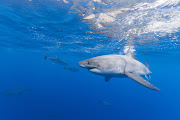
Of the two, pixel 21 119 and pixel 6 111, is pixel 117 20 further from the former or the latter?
pixel 6 111

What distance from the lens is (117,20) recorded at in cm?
1005

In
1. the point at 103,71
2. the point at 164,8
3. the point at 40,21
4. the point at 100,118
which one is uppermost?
the point at 40,21

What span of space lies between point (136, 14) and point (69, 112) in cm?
1733

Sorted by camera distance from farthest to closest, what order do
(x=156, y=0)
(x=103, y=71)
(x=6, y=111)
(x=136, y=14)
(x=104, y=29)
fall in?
(x=6, y=111) → (x=104, y=29) → (x=136, y=14) → (x=156, y=0) → (x=103, y=71)

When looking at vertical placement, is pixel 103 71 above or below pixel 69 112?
above

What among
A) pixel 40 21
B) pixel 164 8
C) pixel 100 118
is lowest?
pixel 100 118

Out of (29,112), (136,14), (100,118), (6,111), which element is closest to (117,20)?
(136,14)

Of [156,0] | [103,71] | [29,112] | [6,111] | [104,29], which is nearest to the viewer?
[103,71]

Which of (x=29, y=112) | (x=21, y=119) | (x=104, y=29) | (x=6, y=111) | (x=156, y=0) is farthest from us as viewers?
(x=6, y=111)

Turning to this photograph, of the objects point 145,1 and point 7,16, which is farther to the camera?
point 7,16

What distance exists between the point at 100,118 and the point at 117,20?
16033mm

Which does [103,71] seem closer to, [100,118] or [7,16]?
[7,16]

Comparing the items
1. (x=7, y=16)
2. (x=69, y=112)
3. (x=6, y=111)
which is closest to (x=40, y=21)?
(x=7, y=16)

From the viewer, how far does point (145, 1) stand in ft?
23.7
